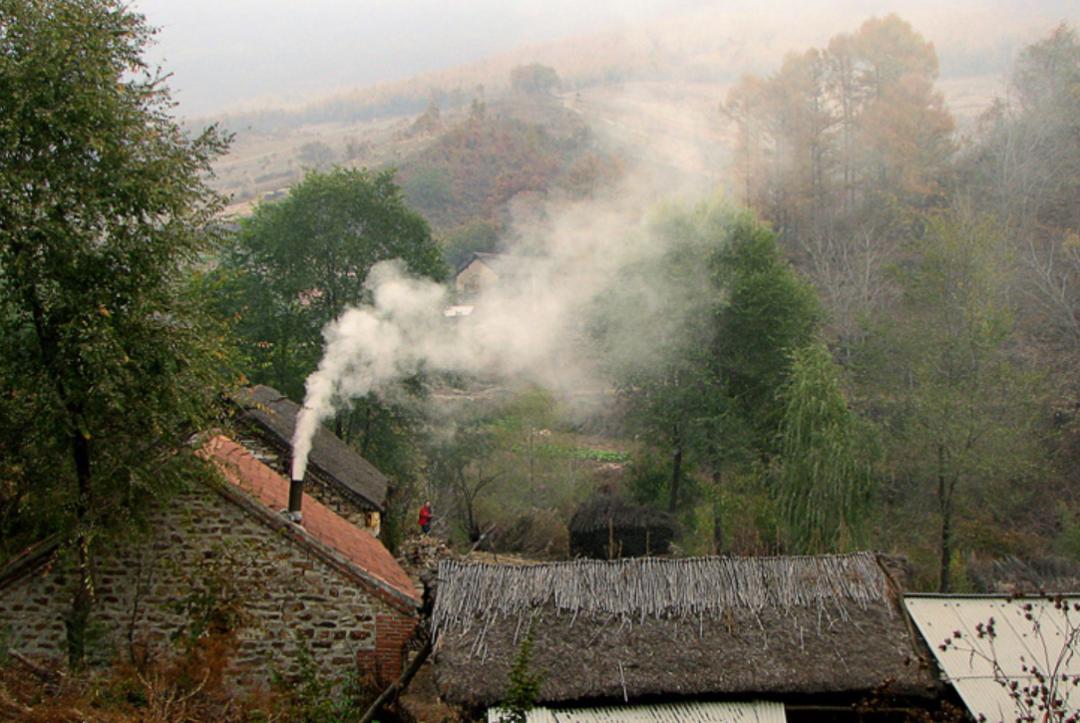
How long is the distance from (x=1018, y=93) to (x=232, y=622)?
5527 cm

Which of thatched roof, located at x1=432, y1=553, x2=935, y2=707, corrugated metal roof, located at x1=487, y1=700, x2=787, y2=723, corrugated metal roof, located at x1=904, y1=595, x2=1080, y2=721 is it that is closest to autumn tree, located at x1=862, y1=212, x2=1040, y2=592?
corrugated metal roof, located at x1=904, y1=595, x2=1080, y2=721

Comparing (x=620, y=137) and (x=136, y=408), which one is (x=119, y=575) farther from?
(x=620, y=137)

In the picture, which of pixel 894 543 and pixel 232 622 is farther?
pixel 894 543

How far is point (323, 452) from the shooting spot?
63.2ft

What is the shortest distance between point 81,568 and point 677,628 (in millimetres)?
7495

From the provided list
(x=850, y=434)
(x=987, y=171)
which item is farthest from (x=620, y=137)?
(x=850, y=434)

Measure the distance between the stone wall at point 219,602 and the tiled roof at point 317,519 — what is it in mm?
454

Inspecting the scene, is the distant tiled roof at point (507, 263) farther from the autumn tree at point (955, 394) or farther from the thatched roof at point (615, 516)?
the autumn tree at point (955, 394)

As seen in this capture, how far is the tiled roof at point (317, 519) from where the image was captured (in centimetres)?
1212

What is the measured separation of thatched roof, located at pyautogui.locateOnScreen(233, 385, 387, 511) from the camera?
1746cm

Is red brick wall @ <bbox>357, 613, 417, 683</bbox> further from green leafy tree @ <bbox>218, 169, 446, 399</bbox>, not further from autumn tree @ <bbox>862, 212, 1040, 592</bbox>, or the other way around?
green leafy tree @ <bbox>218, 169, 446, 399</bbox>

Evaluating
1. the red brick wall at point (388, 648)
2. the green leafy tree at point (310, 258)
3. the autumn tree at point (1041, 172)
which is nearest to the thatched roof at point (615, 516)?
the green leafy tree at point (310, 258)

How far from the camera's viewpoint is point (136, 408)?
Answer: 10.3 m

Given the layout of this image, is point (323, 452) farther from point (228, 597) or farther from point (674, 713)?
point (674, 713)
